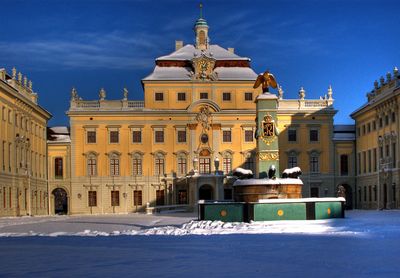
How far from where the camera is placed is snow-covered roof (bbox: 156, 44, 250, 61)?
7981 centimetres

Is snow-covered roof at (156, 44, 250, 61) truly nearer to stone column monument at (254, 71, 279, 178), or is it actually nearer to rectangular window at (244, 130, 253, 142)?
rectangular window at (244, 130, 253, 142)

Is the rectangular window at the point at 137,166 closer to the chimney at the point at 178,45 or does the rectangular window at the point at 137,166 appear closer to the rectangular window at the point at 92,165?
the rectangular window at the point at 92,165

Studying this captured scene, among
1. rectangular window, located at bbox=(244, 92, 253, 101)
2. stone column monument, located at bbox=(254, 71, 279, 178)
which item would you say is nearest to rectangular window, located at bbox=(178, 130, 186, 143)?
rectangular window, located at bbox=(244, 92, 253, 101)

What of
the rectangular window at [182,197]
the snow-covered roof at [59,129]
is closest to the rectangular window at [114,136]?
the snow-covered roof at [59,129]

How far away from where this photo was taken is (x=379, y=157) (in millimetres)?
70500

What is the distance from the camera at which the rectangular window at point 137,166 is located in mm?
78688

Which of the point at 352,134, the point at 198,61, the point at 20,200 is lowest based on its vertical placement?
the point at 20,200

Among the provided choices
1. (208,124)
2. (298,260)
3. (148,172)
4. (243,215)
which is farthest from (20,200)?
(298,260)

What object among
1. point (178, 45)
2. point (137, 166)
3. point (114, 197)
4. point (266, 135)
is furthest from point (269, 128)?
point (178, 45)

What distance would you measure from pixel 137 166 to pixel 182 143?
519cm

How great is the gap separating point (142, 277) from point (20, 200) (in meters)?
54.3

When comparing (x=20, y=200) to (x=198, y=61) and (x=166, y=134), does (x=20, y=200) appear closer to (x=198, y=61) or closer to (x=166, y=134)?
(x=166, y=134)

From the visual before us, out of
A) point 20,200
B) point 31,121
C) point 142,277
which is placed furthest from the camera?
point 31,121

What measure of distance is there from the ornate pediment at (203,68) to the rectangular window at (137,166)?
1041 cm
